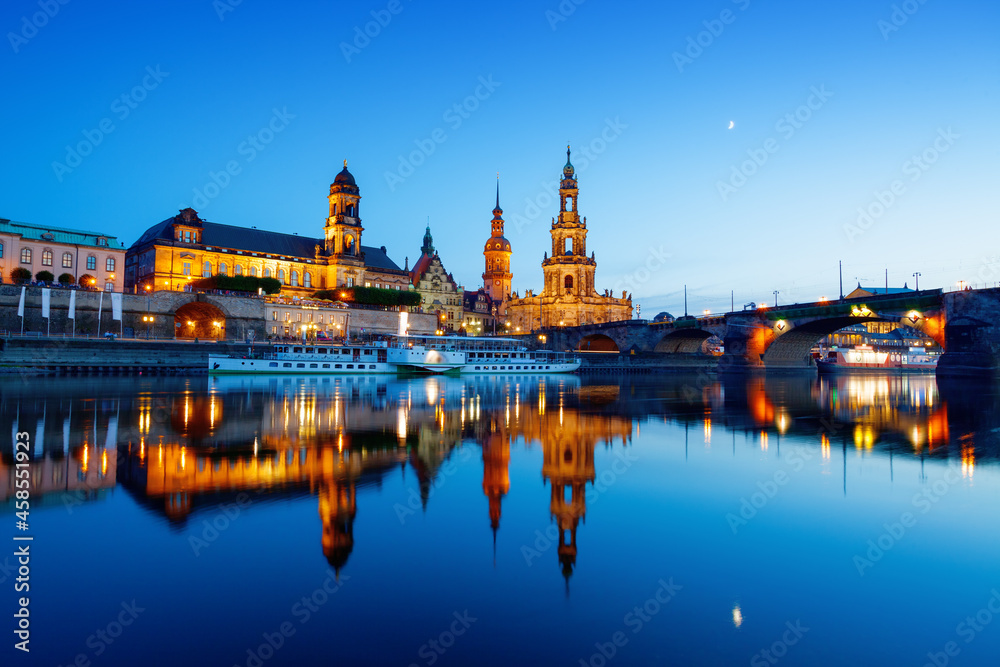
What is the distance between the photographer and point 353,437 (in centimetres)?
1431

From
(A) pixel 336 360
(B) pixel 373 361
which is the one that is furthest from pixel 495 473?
(B) pixel 373 361

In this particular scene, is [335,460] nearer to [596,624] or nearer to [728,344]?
[596,624]

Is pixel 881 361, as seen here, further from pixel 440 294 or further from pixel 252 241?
pixel 252 241


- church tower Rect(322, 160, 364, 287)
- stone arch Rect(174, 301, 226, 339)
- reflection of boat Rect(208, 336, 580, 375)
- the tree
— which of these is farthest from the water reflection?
church tower Rect(322, 160, 364, 287)

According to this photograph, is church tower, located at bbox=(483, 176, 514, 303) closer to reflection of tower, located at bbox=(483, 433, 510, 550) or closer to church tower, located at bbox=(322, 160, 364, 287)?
church tower, located at bbox=(322, 160, 364, 287)

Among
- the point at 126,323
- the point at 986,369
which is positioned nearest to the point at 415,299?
the point at 126,323

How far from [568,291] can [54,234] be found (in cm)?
7258

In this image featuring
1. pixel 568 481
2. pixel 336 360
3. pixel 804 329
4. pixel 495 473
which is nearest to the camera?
pixel 568 481

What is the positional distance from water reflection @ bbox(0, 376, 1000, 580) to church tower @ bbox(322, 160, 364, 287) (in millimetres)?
63227

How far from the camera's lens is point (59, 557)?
20.3 ft

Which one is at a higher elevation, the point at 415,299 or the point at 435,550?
the point at 415,299

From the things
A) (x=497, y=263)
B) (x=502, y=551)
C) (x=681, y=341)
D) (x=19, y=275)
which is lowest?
(x=502, y=551)

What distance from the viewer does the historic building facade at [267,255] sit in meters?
75.5

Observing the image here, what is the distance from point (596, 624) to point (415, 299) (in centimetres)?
7953
